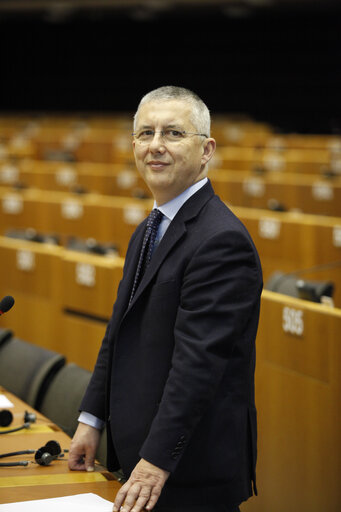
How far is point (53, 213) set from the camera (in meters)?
6.25

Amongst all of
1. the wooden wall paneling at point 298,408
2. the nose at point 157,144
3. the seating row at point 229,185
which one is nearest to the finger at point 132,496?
the nose at point 157,144

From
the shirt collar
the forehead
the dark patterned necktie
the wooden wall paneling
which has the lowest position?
the wooden wall paneling

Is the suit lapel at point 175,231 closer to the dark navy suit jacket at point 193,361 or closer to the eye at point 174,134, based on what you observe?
the dark navy suit jacket at point 193,361

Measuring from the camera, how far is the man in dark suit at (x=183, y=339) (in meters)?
1.43

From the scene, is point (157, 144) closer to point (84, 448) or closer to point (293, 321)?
point (84, 448)

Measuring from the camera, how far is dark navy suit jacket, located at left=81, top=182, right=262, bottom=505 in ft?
4.67

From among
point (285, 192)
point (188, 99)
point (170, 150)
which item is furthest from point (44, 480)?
point (285, 192)

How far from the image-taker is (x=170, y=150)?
60.4 inches

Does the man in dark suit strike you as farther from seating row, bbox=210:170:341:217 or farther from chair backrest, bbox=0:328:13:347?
seating row, bbox=210:170:341:217

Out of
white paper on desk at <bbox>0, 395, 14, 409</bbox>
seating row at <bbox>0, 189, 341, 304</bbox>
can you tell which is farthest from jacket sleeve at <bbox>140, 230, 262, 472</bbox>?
seating row at <bbox>0, 189, 341, 304</bbox>

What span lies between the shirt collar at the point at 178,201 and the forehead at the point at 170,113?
136 millimetres

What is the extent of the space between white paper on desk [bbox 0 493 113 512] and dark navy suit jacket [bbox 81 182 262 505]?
3.8 inches

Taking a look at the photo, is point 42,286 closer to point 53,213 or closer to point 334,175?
point 53,213

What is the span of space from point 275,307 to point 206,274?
1519 millimetres
